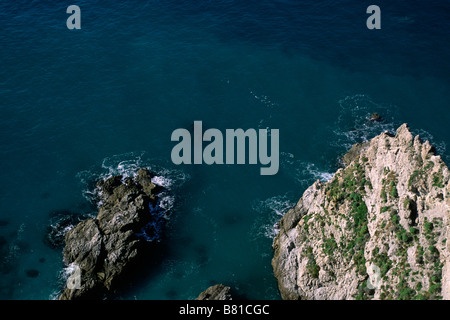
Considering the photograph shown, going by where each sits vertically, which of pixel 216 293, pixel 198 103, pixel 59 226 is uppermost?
pixel 198 103

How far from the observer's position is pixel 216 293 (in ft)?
293

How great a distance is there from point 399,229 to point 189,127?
62847 millimetres

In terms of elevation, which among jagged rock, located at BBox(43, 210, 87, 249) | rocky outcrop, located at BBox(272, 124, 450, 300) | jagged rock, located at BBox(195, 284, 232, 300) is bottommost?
jagged rock, located at BBox(195, 284, 232, 300)

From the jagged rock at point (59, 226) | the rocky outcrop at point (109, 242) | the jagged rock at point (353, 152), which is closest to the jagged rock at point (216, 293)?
the rocky outcrop at point (109, 242)

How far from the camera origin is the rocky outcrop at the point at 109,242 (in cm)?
9231

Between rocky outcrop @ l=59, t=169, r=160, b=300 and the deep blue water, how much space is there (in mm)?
4327

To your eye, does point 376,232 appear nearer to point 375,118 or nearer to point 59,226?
point 375,118

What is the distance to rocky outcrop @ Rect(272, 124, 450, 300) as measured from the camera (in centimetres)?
7144

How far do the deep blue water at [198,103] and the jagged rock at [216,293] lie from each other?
13.4 feet

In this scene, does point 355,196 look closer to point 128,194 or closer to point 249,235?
point 249,235

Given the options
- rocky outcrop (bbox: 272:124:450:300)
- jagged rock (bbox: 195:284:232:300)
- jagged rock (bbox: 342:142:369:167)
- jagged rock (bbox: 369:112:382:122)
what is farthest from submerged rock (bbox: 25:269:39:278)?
jagged rock (bbox: 369:112:382:122)

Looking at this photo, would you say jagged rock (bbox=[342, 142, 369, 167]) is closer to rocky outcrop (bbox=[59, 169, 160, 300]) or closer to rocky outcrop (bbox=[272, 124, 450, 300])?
rocky outcrop (bbox=[272, 124, 450, 300])

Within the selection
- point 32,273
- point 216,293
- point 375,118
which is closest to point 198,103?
point 375,118

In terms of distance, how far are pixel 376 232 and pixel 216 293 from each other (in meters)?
30.4
